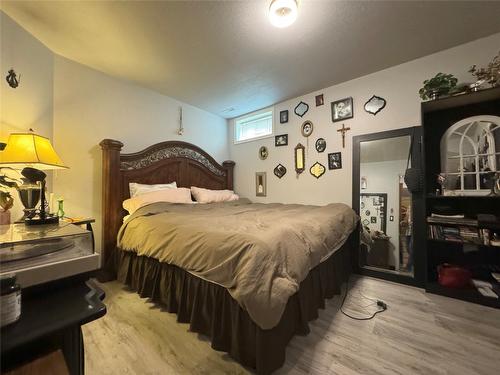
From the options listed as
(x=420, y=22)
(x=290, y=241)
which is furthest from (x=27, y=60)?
(x=420, y=22)

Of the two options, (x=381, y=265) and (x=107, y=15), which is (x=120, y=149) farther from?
(x=381, y=265)

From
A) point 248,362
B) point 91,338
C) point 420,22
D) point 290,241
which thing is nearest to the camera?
point 248,362

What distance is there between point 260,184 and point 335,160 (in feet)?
4.24

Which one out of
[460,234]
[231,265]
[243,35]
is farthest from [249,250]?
[460,234]

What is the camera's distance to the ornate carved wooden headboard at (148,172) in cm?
244

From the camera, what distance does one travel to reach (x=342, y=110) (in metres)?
2.84

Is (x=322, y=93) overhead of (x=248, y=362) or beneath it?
overhead

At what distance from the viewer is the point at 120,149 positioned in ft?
8.34

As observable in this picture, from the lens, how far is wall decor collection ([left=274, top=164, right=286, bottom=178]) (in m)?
3.38

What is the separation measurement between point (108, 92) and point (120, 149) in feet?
2.46

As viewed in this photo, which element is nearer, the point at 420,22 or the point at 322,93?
the point at 420,22

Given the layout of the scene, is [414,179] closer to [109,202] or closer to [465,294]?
[465,294]

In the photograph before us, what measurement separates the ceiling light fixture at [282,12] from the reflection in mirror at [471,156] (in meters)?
1.90

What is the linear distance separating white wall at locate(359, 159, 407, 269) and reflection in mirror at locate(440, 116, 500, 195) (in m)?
0.39
